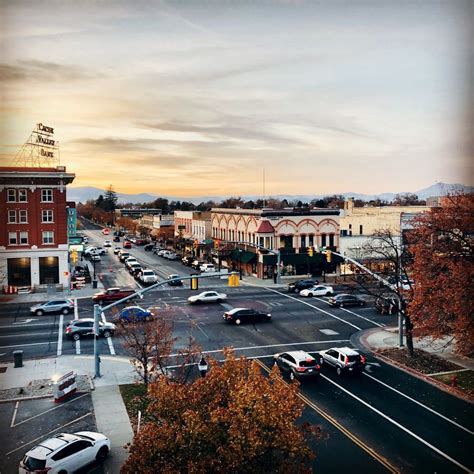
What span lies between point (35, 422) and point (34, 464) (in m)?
4.69

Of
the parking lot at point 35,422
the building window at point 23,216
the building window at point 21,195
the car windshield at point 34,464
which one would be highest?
the building window at point 21,195

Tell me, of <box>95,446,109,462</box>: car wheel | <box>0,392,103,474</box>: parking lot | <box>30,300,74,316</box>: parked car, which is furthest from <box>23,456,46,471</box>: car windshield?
<box>30,300,74,316</box>: parked car

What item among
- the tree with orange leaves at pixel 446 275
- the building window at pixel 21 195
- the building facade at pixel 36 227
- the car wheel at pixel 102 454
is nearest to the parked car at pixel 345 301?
the tree with orange leaves at pixel 446 275

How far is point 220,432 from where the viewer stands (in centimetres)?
1127

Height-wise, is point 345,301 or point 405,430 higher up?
point 345,301

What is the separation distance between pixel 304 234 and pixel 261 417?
166 feet

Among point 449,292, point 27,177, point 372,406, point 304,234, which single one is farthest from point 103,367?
point 304,234

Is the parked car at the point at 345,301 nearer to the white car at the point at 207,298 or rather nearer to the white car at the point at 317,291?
the white car at the point at 317,291

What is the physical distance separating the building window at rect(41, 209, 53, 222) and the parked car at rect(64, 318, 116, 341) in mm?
24228

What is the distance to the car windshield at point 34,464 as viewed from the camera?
15.2 m

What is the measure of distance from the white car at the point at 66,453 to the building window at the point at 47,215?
40.6 m

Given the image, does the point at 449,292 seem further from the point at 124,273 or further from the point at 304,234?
the point at 124,273

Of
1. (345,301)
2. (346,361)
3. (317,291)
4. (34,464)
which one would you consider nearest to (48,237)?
(317,291)

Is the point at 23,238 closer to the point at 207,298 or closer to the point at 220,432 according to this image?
the point at 207,298
